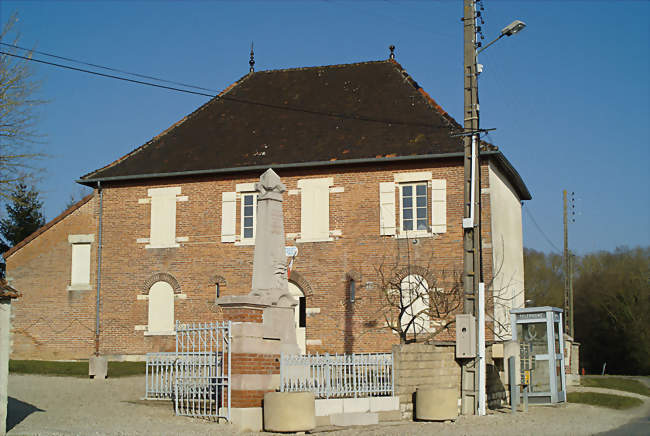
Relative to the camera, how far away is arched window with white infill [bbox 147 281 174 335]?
86.8 feet

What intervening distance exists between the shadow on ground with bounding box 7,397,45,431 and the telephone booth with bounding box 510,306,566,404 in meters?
10.8

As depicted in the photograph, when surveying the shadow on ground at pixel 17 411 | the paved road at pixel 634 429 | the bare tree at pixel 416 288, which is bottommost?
the paved road at pixel 634 429

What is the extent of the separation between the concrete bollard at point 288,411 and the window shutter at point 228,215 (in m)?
13.6

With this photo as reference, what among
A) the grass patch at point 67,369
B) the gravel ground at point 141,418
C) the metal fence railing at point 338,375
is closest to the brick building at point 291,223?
the grass patch at point 67,369

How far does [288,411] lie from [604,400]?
10.9m

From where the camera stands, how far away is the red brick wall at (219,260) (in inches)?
968

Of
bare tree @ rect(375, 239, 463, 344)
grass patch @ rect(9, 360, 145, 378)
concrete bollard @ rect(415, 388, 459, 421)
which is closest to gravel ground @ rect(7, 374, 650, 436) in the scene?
concrete bollard @ rect(415, 388, 459, 421)

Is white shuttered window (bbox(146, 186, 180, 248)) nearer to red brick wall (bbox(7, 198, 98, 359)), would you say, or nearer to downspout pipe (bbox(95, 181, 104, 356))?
downspout pipe (bbox(95, 181, 104, 356))

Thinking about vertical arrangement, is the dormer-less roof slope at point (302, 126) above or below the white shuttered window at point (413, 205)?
above

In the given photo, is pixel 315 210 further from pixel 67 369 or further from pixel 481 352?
pixel 481 352

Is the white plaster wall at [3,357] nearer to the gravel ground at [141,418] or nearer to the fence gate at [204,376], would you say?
the gravel ground at [141,418]

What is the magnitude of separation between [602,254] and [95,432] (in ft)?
174

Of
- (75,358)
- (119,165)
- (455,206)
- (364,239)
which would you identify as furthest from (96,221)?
(455,206)

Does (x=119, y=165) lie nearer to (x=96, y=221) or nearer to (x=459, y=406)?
(x=96, y=221)
